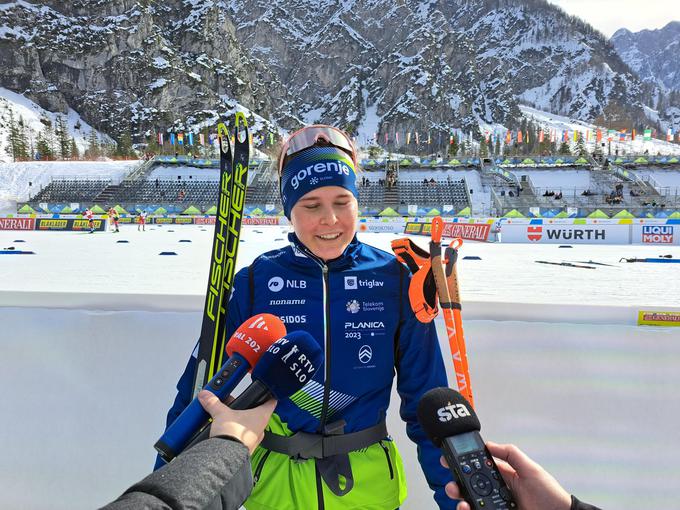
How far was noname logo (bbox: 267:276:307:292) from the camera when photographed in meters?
1.45

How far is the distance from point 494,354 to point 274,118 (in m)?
139

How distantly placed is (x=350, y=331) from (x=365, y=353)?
0.28ft

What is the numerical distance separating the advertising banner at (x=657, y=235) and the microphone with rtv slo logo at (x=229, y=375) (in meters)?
16.9

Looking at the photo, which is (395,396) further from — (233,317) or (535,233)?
(535,233)

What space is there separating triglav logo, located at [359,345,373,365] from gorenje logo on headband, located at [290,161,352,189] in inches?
21.9

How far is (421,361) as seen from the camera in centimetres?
147

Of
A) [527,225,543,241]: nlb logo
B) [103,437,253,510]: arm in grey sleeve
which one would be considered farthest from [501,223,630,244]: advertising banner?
[103,437,253,510]: arm in grey sleeve

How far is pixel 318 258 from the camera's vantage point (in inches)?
56.5

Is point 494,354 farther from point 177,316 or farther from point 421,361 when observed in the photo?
point 177,316

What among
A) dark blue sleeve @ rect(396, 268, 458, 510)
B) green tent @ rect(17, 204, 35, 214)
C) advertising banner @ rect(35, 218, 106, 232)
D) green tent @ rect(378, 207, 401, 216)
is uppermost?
green tent @ rect(17, 204, 35, 214)

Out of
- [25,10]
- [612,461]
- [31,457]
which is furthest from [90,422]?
[25,10]

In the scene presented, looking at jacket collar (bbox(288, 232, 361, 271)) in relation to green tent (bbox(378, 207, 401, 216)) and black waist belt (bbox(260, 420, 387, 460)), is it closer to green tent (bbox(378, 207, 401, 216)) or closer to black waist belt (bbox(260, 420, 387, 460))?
black waist belt (bbox(260, 420, 387, 460))

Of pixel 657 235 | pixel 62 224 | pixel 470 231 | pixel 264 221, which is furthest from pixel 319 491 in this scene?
pixel 264 221

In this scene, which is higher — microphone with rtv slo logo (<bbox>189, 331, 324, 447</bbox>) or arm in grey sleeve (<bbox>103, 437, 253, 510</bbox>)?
microphone with rtv slo logo (<bbox>189, 331, 324, 447</bbox>)
